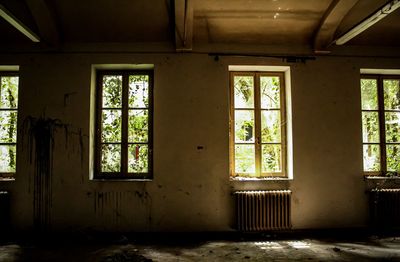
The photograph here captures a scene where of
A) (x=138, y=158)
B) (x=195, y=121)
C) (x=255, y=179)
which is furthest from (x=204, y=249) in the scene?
A: (x=195, y=121)

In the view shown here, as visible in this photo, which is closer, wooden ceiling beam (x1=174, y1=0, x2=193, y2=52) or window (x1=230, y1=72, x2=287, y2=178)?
wooden ceiling beam (x1=174, y1=0, x2=193, y2=52)

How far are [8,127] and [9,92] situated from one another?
0.58 metres

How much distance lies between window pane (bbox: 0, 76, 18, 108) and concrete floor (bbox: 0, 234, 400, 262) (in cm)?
211

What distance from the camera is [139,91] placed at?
4320 mm

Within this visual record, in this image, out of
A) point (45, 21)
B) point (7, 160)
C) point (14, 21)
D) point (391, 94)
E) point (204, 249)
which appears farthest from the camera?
point (391, 94)

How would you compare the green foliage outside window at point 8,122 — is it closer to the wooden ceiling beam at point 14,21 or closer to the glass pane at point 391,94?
the wooden ceiling beam at point 14,21

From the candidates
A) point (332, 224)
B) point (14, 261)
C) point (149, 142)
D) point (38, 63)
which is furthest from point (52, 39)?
point (332, 224)

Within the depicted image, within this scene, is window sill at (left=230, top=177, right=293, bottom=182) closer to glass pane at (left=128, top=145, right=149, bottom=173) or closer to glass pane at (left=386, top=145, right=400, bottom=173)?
glass pane at (left=128, top=145, right=149, bottom=173)

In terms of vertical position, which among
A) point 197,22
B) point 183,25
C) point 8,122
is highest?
point 197,22

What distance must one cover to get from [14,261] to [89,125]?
194 cm

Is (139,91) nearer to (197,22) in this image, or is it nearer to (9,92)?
(197,22)

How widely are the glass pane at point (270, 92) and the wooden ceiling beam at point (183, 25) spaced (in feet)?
4.46

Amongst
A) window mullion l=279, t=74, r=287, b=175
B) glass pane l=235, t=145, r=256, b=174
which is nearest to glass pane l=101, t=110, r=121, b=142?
glass pane l=235, t=145, r=256, b=174

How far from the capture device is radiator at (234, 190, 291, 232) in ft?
12.9
